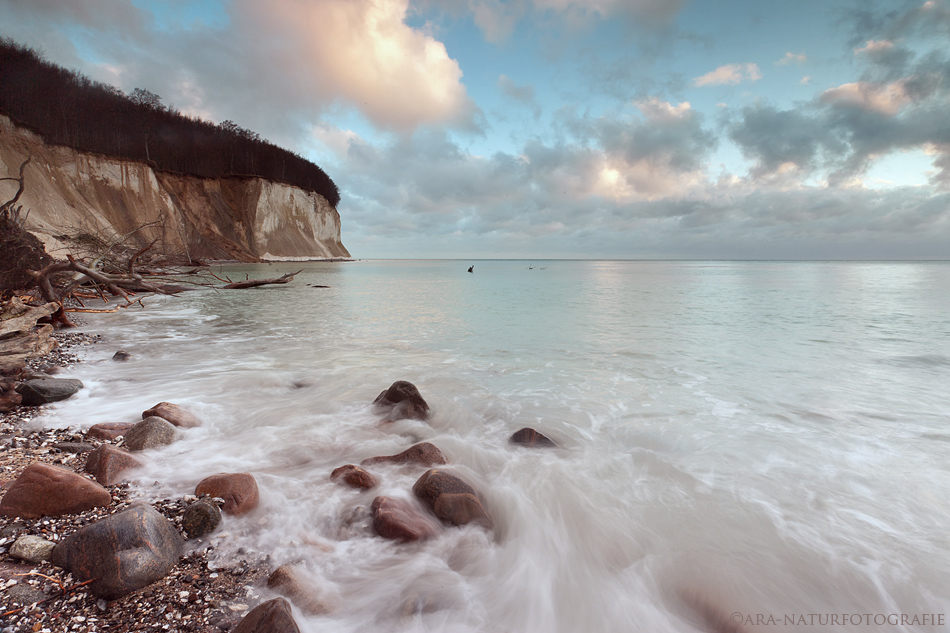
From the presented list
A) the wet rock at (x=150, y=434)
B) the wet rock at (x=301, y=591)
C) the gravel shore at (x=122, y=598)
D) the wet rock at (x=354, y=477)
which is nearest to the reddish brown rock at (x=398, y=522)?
the wet rock at (x=354, y=477)

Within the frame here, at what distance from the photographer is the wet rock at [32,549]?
176cm

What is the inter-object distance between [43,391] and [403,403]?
136 inches

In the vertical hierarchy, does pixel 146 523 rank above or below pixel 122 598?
above

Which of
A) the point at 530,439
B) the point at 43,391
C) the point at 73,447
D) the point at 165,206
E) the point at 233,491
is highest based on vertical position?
the point at 165,206

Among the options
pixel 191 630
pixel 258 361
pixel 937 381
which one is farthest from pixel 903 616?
pixel 258 361

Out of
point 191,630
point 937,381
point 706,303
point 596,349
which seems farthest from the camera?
point 706,303

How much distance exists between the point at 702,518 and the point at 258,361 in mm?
6277

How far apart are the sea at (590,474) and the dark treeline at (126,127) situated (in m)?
37.0

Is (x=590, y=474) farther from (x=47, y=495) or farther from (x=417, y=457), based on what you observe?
(x=47, y=495)

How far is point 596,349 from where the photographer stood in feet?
26.2

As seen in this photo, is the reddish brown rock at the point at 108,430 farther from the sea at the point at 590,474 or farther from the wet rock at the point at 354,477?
the wet rock at the point at 354,477

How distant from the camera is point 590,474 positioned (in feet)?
11.1

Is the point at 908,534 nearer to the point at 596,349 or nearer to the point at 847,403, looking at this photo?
the point at 847,403

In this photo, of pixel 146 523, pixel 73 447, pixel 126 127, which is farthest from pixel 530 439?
pixel 126 127
